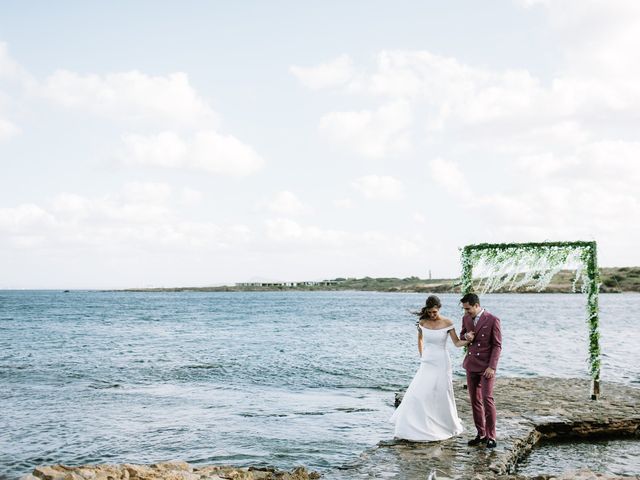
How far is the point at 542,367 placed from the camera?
27.0 metres

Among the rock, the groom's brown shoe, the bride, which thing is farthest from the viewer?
the bride

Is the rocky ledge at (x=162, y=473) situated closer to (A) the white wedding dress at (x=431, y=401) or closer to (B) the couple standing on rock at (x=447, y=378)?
(A) the white wedding dress at (x=431, y=401)

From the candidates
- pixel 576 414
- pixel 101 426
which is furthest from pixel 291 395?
pixel 576 414

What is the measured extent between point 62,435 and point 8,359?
19510mm

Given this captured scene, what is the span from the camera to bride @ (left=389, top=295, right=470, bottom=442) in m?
10.4

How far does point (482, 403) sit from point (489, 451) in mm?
833

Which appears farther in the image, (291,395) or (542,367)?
(542,367)

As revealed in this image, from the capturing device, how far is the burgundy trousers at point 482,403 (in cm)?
998

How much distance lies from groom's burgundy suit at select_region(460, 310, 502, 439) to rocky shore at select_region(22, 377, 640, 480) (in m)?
0.52

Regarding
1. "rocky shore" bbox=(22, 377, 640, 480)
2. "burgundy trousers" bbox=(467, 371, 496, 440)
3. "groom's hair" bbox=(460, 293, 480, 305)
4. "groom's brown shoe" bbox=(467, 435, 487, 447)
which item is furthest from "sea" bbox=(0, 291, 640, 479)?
"groom's hair" bbox=(460, 293, 480, 305)

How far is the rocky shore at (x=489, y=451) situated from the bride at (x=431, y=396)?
0.81 feet

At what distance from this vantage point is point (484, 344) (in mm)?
9883

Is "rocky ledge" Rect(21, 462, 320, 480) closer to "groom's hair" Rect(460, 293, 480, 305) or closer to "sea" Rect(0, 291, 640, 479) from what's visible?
"sea" Rect(0, 291, 640, 479)

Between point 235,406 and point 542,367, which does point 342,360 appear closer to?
point 542,367
